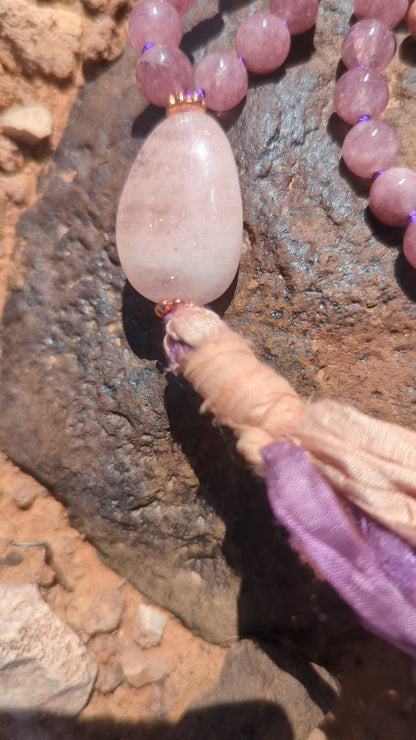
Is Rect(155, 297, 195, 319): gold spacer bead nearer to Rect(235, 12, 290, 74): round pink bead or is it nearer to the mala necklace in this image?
the mala necklace

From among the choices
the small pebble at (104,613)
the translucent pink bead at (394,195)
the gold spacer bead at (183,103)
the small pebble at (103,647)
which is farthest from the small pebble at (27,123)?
the small pebble at (103,647)

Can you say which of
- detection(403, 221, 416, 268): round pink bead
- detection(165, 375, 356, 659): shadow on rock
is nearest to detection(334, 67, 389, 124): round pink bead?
detection(403, 221, 416, 268): round pink bead

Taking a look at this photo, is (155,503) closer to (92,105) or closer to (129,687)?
(129,687)

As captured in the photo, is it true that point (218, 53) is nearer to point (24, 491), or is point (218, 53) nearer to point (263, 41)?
point (263, 41)

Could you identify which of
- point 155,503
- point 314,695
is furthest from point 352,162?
point 314,695

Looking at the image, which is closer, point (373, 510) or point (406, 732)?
Result: point (373, 510)

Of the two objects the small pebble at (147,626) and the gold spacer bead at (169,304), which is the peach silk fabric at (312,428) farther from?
the small pebble at (147,626)
